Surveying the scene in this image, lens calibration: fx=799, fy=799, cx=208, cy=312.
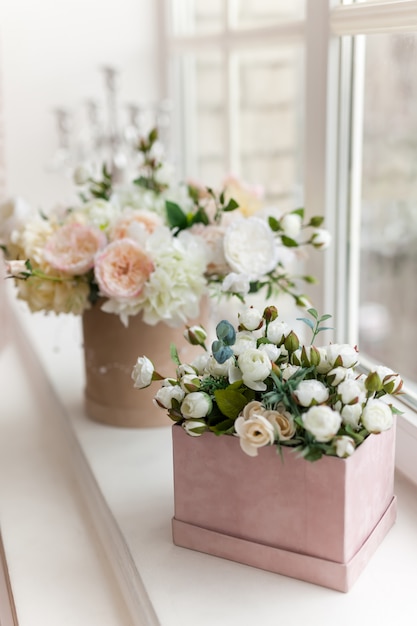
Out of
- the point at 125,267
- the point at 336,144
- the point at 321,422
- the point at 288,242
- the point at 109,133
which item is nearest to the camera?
the point at 321,422

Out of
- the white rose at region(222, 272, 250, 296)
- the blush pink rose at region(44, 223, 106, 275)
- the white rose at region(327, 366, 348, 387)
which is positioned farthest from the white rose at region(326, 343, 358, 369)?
the blush pink rose at region(44, 223, 106, 275)

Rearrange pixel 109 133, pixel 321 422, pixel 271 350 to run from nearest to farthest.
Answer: pixel 321 422
pixel 271 350
pixel 109 133

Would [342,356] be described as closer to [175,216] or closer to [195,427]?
[195,427]

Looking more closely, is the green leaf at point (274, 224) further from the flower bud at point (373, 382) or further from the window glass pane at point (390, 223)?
the window glass pane at point (390, 223)

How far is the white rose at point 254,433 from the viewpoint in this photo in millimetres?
707

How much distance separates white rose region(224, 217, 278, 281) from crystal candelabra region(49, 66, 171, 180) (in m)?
0.59

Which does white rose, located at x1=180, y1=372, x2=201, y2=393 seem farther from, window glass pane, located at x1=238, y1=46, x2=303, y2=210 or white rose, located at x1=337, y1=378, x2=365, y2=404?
window glass pane, located at x1=238, y1=46, x2=303, y2=210

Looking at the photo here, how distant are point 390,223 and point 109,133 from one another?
3.26 feet

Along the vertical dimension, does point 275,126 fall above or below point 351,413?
above

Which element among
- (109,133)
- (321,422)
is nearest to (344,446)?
(321,422)

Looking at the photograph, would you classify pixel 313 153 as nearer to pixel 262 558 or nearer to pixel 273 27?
pixel 273 27

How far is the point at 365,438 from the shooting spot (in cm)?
76

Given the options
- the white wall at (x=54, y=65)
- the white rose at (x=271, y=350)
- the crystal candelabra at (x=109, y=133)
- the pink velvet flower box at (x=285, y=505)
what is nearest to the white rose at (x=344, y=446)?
the pink velvet flower box at (x=285, y=505)

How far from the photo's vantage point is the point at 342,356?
0.77 metres
